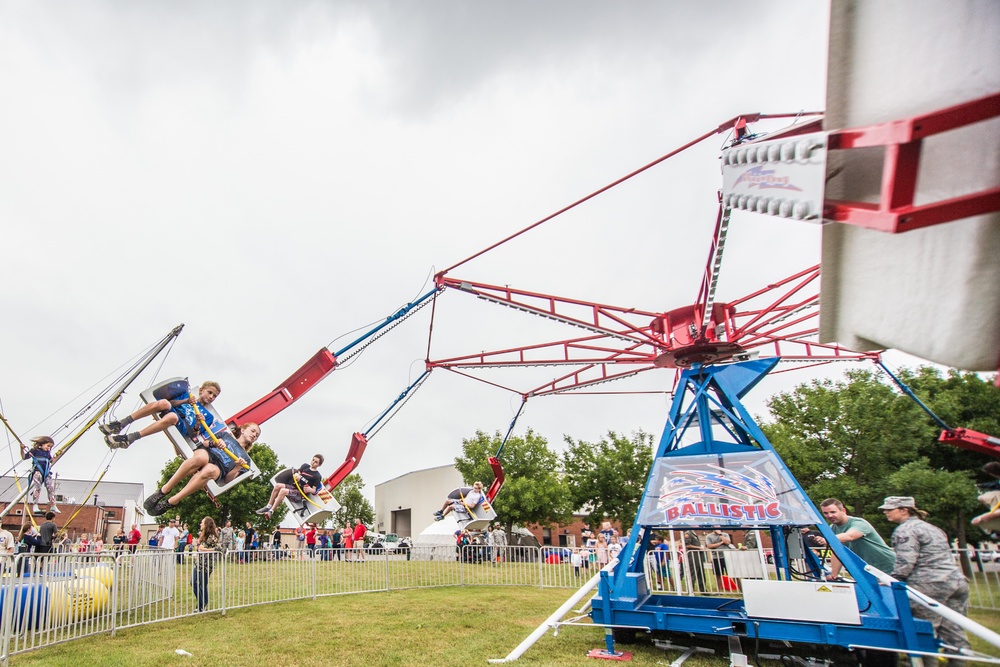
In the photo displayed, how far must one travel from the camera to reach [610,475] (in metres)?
47.9

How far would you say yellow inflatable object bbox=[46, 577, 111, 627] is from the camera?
8.35m

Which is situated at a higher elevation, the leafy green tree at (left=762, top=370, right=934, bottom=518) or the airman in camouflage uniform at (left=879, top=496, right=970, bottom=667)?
the leafy green tree at (left=762, top=370, right=934, bottom=518)

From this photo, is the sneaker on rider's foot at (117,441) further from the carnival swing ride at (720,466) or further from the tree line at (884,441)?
the tree line at (884,441)

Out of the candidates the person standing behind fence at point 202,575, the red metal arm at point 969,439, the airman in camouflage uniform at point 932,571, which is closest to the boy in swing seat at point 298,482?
the person standing behind fence at point 202,575

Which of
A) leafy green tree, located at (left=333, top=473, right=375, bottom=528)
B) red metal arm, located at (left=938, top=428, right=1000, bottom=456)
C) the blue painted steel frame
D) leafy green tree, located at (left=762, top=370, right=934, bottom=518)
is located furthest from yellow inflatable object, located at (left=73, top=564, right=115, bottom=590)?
leafy green tree, located at (left=333, top=473, right=375, bottom=528)

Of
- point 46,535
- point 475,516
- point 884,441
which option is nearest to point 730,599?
point 475,516

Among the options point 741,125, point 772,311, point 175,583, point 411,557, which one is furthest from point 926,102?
point 411,557

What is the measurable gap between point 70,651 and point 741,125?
38.3 feet

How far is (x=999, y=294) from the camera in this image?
162 centimetres

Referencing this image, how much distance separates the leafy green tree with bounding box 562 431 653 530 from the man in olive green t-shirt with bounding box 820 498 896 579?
132ft

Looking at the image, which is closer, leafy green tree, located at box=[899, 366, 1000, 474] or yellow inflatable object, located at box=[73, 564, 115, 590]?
yellow inflatable object, located at box=[73, 564, 115, 590]

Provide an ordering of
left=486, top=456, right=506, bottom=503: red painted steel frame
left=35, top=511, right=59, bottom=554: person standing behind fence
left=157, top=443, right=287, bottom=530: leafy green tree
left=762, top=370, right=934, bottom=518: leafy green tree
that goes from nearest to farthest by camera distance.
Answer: left=35, top=511, right=59, bottom=554: person standing behind fence → left=486, top=456, right=506, bottom=503: red painted steel frame → left=762, top=370, right=934, bottom=518: leafy green tree → left=157, top=443, right=287, bottom=530: leafy green tree

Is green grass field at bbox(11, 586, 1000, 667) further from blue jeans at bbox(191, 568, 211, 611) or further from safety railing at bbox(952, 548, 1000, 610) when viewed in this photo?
safety railing at bbox(952, 548, 1000, 610)

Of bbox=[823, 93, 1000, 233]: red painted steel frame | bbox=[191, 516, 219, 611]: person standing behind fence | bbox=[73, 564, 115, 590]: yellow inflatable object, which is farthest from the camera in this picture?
bbox=[191, 516, 219, 611]: person standing behind fence
